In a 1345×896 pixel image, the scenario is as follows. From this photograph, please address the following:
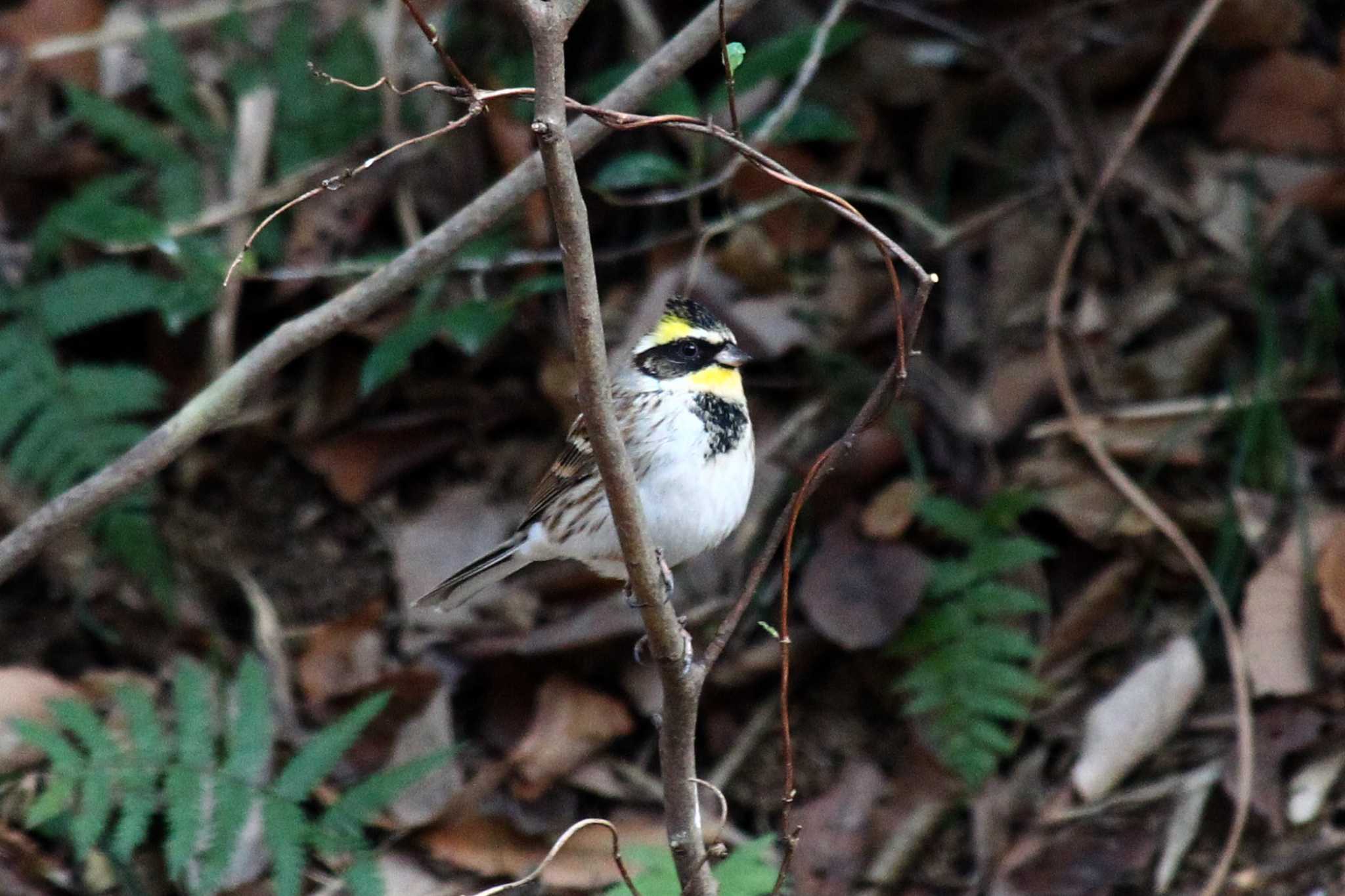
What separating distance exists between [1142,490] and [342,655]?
3.00 metres

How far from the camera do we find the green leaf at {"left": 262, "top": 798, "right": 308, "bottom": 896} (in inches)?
172

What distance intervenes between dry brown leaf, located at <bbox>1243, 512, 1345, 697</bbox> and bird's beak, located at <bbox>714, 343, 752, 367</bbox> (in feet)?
7.00

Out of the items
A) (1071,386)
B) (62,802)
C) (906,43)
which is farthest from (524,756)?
(906,43)

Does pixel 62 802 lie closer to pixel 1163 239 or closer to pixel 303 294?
pixel 303 294

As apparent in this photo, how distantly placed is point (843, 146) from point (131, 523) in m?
3.20

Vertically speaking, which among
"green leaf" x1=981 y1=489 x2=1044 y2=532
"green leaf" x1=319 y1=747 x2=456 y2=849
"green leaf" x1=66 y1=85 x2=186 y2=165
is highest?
"green leaf" x1=66 y1=85 x2=186 y2=165

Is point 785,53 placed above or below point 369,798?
above

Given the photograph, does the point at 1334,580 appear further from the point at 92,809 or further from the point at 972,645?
the point at 92,809

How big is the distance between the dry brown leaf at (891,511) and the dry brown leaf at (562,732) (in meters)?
1.11

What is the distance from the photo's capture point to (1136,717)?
532cm

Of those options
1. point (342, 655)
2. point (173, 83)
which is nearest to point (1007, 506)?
point (342, 655)

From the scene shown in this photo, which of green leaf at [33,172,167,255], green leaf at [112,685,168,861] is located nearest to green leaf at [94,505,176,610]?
green leaf at [112,685,168,861]

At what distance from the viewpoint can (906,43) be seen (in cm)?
654

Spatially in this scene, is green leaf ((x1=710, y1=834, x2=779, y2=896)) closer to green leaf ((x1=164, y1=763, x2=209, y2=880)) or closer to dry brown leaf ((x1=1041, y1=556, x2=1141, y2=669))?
green leaf ((x1=164, y1=763, x2=209, y2=880))
